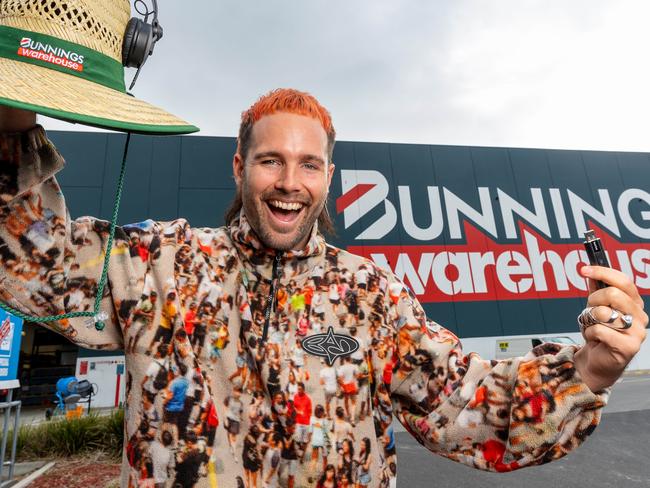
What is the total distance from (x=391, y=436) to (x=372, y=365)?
0.29 meters

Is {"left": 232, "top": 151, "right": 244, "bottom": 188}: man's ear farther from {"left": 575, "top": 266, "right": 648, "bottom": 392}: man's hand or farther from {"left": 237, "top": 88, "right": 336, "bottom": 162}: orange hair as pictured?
{"left": 575, "top": 266, "right": 648, "bottom": 392}: man's hand

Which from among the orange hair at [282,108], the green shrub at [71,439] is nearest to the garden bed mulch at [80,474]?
the green shrub at [71,439]

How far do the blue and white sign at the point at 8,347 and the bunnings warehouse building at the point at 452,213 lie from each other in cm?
819

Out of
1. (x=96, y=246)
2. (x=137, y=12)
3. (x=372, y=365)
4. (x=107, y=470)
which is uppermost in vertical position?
(x=137, y=12)

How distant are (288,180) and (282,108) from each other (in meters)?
0.33

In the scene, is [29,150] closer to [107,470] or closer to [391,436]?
[391,436]

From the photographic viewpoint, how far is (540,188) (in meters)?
17.0

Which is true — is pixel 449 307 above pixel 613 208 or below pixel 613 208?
below

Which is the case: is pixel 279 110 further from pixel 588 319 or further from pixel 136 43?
pixel 588 319

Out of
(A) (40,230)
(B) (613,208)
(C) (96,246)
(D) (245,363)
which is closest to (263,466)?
(D) (245,363)

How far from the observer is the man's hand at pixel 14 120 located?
970 millimetres

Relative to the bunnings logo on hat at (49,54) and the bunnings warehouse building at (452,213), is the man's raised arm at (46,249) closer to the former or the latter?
the bunnings logo on hat at (49,54)

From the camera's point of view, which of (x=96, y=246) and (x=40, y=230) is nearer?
(x=40, y=230)

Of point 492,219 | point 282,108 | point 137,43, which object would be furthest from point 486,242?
point 137,43
